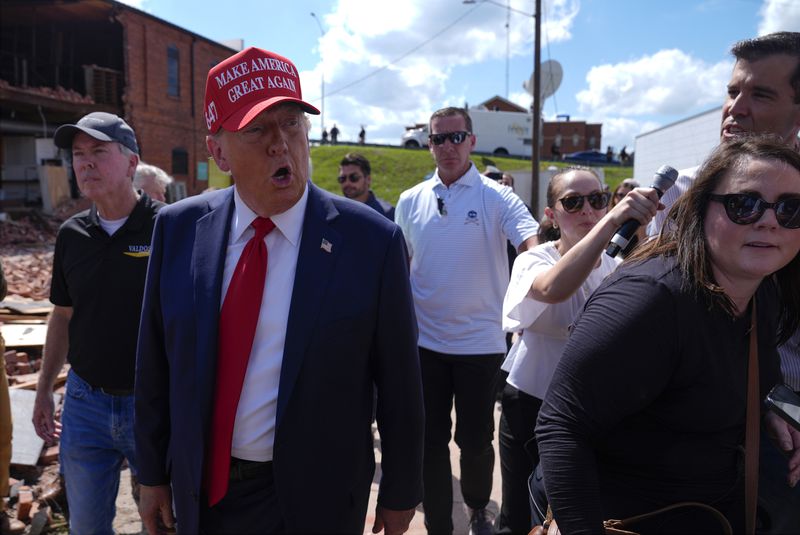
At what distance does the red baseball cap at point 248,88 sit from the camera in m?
1.87

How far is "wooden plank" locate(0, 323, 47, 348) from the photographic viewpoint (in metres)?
6.35

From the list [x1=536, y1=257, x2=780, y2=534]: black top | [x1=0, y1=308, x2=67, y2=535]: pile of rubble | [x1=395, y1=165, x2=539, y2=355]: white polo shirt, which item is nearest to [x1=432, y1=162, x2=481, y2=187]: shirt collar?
[x1=395, y1=165, x2=539, y2=355]: white polo shirt

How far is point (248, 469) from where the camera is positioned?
1.79 m

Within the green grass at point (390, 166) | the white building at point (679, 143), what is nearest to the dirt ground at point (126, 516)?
the white building at point (679, 143)

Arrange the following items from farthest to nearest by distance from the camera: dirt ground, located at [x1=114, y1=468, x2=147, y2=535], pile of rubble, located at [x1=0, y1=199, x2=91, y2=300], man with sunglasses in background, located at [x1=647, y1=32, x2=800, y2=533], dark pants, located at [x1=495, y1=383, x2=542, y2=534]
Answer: pile of rubble, located at [x1=0, y1=199, x2=91, y2=300] → dirt ground, located at [x1=114, y1=468, x2=147, y2=535] → dark pants, located at [x1=495, y1=383, x2=542, y2=534] → man with sunglasses in background, located at [x1=647, y1=32, x2=800, y2=533]

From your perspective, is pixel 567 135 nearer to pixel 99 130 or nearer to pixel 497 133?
pixel 497 133

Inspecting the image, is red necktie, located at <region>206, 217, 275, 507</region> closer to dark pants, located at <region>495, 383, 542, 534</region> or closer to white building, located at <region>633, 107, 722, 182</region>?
dark pants, located at <region>495, 383, 542, 534</region>

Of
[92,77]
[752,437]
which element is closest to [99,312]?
[752,437]

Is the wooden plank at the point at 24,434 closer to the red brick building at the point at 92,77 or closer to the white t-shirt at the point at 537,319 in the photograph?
the white t-shirt at the point at 537,319

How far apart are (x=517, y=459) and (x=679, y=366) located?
131 centimetres

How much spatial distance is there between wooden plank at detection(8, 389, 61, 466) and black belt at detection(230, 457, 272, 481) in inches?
131

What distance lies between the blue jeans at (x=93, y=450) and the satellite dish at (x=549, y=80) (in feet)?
55.3

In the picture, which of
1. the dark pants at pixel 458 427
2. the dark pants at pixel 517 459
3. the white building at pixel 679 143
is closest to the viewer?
the dark pants at pixel 517 459

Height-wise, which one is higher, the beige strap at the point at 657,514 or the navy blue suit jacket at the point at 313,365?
the navy blue suit jacket at the point at 313,365
